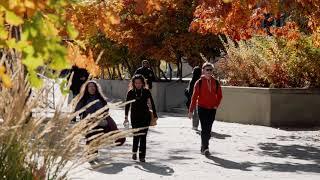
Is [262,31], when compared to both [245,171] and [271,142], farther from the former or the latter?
[245,171]

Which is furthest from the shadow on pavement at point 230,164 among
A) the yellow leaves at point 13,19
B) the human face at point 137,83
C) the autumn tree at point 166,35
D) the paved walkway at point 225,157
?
the autumn tree at point 166,35

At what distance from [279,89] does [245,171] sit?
806 centimetres

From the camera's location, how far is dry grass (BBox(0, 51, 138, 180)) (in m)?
4.36

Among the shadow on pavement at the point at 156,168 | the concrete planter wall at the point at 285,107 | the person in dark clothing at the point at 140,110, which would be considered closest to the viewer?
the shadow on pavement at the point at 156,168

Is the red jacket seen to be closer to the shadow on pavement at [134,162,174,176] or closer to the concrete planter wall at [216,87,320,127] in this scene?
the shadow on pavement at [134,162,174,176]

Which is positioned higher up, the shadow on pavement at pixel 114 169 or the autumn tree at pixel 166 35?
the autumn tree at pixel 166 35

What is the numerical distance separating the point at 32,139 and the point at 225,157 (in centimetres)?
781

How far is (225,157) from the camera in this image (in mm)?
12039

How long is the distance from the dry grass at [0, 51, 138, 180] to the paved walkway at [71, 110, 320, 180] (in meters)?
2.63

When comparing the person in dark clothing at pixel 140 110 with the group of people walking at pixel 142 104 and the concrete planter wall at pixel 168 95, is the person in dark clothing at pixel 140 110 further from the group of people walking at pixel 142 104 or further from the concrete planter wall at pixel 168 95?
the concrete planter wall at pixel 168 95

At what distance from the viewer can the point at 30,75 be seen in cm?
329

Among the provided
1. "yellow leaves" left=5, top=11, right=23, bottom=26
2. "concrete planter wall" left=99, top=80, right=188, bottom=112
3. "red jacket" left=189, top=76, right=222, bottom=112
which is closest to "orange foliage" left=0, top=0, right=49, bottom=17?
"yellow leaves" left=5, top=11, right=23, bottom=26

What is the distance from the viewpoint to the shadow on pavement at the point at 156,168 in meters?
10.4

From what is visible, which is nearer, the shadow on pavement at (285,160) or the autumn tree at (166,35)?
the shadow on pavement at (285,160)
